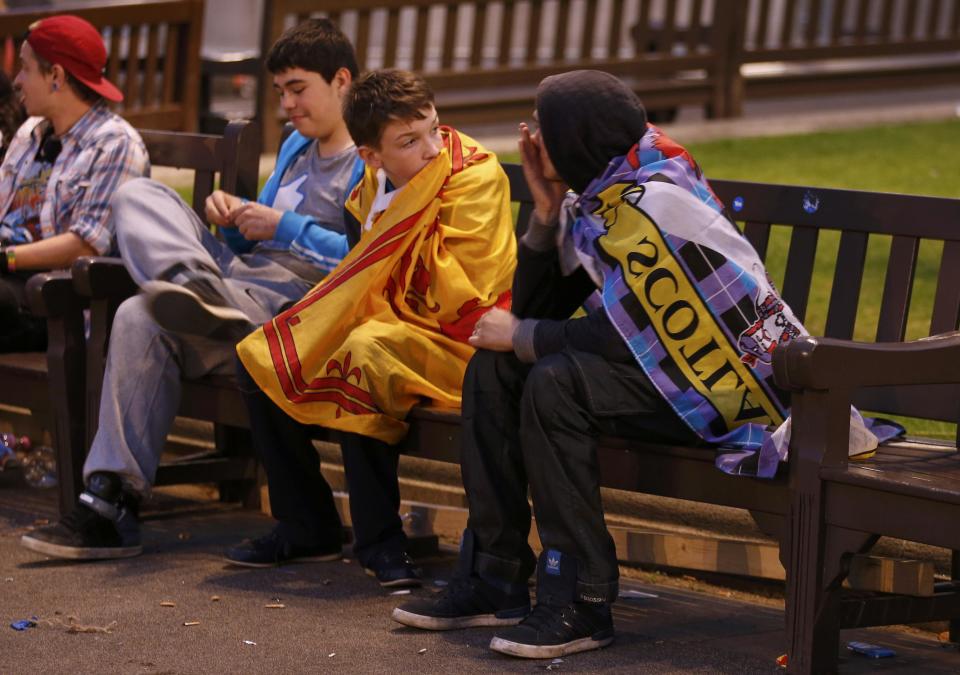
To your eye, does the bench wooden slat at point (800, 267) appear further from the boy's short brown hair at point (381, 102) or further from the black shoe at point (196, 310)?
the black shoe at point (196, 310)

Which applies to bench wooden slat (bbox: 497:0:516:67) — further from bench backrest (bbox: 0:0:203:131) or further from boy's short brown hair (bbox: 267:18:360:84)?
boy's short brown hair (bbox: 267:18:360:84)

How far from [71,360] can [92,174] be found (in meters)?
0.67

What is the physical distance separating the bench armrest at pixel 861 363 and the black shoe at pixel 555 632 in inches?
29.8

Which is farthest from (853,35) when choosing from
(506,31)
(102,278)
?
(102,278)

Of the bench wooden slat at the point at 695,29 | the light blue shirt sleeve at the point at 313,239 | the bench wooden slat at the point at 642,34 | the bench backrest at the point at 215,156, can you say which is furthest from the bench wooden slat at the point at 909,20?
the light blue shirt sleeve at the point at 313,239

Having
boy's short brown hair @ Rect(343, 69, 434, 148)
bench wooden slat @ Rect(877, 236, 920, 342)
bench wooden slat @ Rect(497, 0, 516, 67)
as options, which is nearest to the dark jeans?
boy's short brown hair @ Rect(343, 69, 434, 148)

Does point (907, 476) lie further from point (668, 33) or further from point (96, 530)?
point (668, 33)

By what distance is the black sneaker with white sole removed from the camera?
497cm

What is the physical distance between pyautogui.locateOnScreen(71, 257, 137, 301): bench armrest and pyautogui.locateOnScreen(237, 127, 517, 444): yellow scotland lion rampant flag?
0.61 metres

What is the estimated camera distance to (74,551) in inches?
196

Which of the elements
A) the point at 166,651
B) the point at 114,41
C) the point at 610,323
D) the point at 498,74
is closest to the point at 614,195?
the point at 610,323

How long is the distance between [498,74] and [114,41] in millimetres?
3327

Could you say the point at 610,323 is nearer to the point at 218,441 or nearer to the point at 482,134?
the point at 218,441

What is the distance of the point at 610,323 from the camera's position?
4.10 metres
